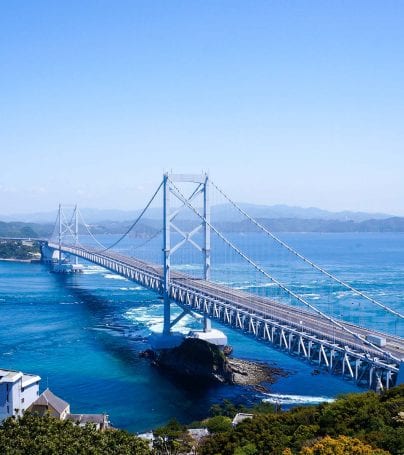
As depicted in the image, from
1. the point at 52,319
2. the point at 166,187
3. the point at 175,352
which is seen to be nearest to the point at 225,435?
the point at 175,352

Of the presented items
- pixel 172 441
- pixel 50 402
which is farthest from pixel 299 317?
pixel 50 402

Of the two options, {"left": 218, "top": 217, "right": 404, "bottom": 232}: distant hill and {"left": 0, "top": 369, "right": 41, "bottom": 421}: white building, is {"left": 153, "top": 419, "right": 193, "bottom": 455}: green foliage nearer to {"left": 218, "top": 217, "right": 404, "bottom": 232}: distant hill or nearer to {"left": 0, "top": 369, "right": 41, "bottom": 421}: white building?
{"left": 0, "top": 369, "right": 41, "bottom": 421}: white building

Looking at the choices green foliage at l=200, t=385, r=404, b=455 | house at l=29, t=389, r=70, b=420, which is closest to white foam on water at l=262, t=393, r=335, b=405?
green foliage at l=200, t=385, r=404, b=455

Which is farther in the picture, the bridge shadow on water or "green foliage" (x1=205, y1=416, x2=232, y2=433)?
the bridge shadow on water

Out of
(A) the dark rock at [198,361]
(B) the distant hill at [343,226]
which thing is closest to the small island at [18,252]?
(A) the dark rock at [198,361]

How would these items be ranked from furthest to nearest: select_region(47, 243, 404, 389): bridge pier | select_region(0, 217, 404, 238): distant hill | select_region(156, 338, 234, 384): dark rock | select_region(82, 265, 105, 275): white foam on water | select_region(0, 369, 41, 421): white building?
select_region(0, 217, 404, 238): distant hill, select_region(82, 265, 105, 275): white foam on water, select_region(156, 338, 234, 384): dark rock, select_region(47, 243, 404, 389): bridge pier, select_region(0, 369, 41, 421): white building

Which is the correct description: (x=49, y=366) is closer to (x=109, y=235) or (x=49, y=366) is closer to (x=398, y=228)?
(x=109, y=235)
